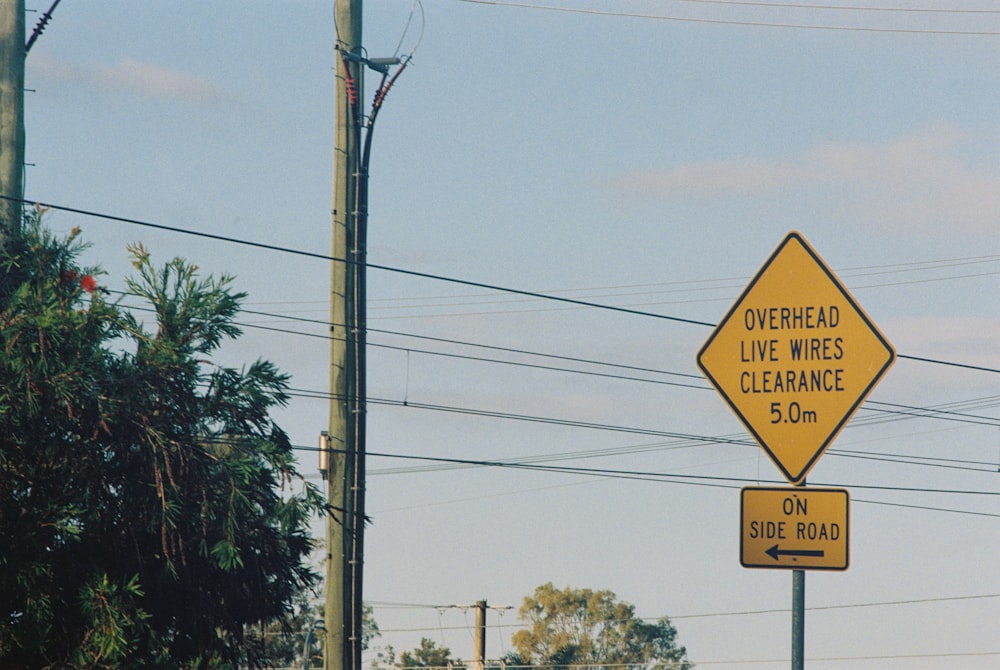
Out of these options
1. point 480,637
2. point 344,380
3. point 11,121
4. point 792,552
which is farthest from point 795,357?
point 480,637

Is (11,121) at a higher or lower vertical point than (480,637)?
higher

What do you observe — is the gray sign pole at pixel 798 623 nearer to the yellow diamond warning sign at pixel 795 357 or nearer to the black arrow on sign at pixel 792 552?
the black arrow on sign at pixel 792 552

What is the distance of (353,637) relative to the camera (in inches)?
668

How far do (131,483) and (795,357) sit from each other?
23.6 ft

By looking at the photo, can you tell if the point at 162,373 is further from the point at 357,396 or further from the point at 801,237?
the point at 801,237

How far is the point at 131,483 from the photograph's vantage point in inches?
520

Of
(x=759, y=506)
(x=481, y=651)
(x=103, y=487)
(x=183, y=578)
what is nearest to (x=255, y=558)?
(x=183, y=578)

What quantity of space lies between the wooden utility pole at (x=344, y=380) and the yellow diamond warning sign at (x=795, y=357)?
30.4 feet

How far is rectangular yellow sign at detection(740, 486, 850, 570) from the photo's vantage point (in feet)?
26.0

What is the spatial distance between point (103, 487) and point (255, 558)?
180 cm

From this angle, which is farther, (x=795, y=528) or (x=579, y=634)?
(x=579, y=634)

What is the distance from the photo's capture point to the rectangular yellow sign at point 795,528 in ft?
26.0

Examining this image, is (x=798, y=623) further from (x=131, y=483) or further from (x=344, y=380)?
(x=344, y=380)

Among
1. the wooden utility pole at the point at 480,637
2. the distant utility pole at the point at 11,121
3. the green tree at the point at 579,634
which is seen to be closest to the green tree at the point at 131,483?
the distant utility pole at the point at 11,121
